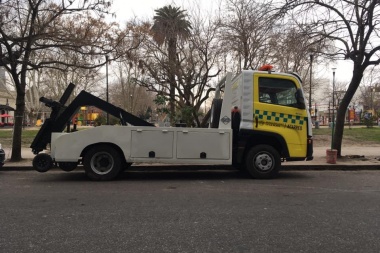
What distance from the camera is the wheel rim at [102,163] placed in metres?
8.98

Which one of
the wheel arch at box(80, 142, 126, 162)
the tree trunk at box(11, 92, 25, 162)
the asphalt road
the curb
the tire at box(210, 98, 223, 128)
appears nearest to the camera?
the asphalt road

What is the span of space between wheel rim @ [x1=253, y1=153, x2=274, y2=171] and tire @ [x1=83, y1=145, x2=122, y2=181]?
344 cm

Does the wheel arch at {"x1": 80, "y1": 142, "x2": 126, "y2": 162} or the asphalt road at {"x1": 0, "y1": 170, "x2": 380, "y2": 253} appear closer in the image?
the asphalt road at {"x1": 0, "y1": 170, "x2": 380, "y2": 253}

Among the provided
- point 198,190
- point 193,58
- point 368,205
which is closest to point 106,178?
point 198,190

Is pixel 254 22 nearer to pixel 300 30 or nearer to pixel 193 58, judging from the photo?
pixel 300 30

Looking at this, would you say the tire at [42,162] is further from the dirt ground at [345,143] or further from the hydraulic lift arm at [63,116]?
the dirt ground at [345,143]

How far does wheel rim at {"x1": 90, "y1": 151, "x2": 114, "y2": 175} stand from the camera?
8984 mm

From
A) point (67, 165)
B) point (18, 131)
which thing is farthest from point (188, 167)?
point (18, 131)

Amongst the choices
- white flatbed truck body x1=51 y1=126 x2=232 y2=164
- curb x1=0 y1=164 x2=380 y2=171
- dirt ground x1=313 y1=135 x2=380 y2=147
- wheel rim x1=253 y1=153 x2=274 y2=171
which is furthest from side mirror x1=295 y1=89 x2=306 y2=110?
dirt ground x1=313 y1=135 x2=380 y2=147

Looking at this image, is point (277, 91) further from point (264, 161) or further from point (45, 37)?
point (45, 37)

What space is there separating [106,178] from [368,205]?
5790 millimetres

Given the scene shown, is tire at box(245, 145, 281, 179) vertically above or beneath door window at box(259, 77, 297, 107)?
Answer: beneath

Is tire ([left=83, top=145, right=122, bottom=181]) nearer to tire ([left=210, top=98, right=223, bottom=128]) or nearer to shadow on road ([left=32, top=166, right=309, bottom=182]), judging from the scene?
shadow on road ([left=32, top=166, right=309, bottom=182])

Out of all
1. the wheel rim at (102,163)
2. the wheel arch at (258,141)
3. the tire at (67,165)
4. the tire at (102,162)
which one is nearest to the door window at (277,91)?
the wheel arch at (258,141)
